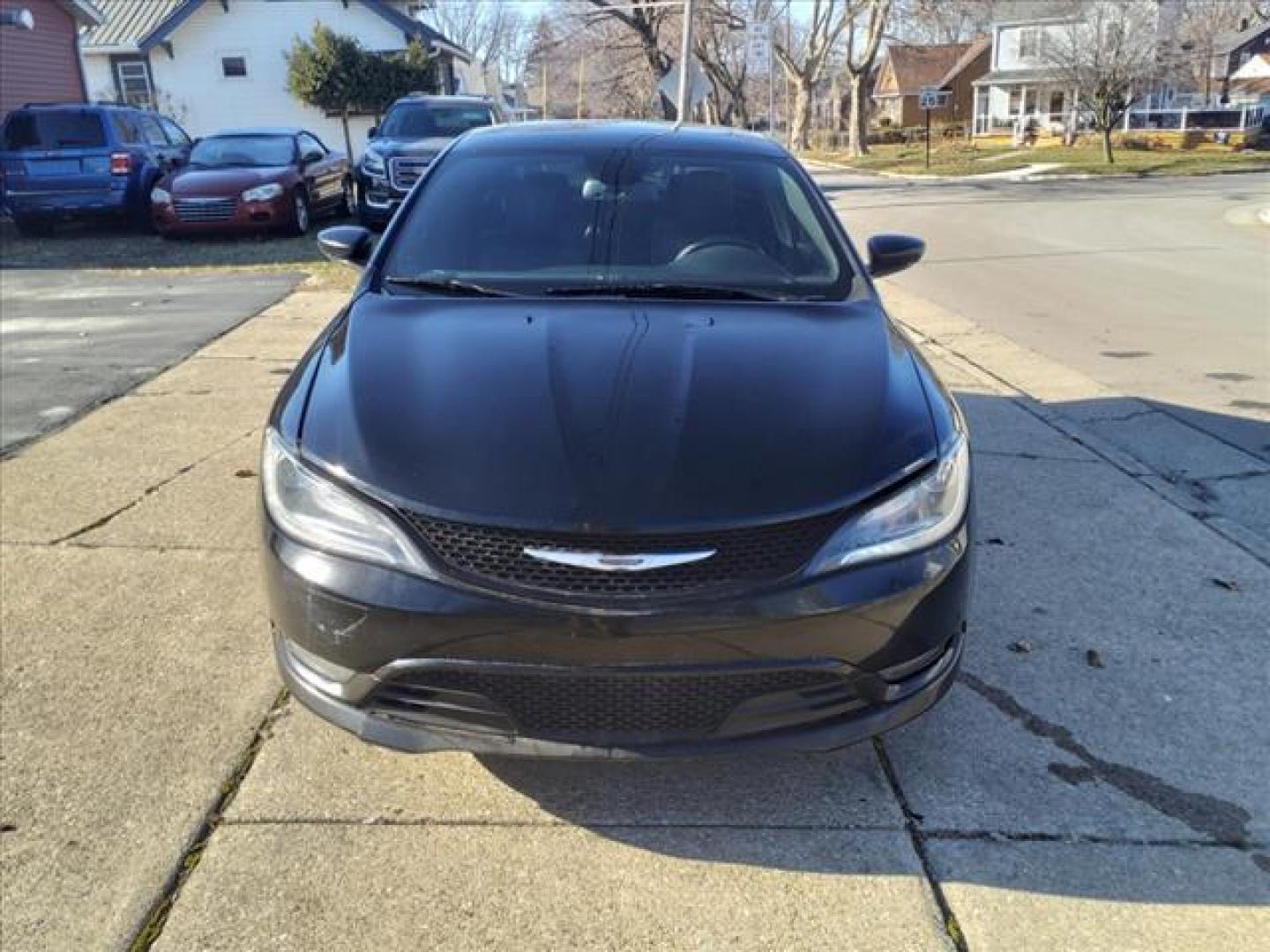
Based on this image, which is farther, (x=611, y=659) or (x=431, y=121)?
(x=431, y=121)

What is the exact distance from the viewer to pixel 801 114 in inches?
2009

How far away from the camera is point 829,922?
2.36 m

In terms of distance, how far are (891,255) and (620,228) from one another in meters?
1.12

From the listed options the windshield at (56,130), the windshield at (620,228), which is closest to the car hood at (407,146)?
the windshield at (56,130)

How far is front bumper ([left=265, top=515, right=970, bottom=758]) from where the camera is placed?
230 cm

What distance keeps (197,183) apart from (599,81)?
4005 cm

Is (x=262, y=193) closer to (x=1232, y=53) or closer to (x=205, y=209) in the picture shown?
(x=205, y=209)

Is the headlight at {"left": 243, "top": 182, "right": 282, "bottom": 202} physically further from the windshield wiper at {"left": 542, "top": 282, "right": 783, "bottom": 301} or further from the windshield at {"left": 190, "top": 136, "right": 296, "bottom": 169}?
the windshield wiper at {"left": 542, "top": 282, "right": 783, "bottom": 301}

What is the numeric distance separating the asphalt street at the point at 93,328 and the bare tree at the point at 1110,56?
31.2 meters

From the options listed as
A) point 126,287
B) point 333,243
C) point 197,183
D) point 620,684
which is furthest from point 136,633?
point 197,183

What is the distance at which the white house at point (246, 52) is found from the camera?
3123cm

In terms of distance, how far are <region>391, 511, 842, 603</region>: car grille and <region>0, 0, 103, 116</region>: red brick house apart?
20326mm

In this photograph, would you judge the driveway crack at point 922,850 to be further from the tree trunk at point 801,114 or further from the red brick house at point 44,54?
the tree trunk at point 801,114

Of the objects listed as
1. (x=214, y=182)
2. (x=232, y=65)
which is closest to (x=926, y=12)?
(x=232, y=65)
